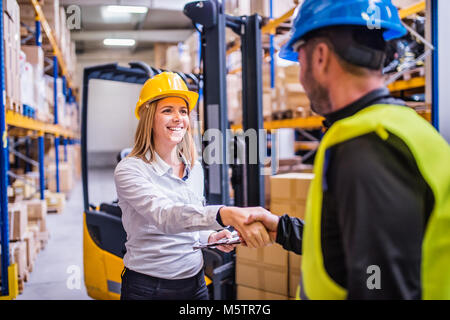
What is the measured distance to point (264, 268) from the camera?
328 centimetres

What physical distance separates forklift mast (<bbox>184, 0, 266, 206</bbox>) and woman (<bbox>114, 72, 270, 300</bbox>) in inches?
47.7

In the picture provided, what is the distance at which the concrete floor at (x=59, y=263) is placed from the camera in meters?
4.44

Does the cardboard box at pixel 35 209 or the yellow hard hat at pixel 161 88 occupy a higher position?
the yellow hard hat at pixel 161 88

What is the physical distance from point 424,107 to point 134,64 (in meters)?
2.92

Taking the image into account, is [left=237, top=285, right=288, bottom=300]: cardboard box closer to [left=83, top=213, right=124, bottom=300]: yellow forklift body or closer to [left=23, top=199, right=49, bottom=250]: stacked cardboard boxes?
[left=83, top=213, right=124, bottom=300]: yellow forklift body

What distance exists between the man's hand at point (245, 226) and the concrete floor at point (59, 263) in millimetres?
792

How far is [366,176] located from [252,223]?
29.7 inches

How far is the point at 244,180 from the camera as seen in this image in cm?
375

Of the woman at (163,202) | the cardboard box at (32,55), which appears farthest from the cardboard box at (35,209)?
the woman at (163,202)

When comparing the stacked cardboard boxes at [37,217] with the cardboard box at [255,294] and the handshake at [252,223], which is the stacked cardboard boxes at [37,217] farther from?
the handshake at [252,223]

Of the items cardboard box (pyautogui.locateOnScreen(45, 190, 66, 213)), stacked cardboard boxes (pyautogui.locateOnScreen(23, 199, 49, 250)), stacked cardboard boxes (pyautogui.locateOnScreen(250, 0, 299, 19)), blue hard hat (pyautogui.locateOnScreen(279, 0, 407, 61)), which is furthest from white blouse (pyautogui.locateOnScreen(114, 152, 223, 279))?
cardboard box (pyautogui.locateOnScreen(45, 190, 66, 213))

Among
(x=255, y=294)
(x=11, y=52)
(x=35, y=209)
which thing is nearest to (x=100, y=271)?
(x=255, y=294)

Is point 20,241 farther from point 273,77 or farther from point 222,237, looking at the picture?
point 273,77
